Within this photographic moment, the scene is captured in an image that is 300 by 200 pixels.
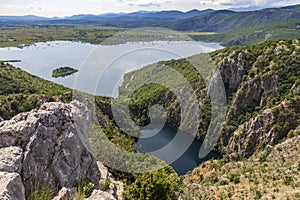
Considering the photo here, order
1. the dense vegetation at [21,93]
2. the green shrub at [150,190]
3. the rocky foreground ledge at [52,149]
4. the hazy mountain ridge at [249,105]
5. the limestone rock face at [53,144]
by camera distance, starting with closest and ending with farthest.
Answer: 1. the rocky foreground ledge at [52,149]
2. the limestone rock face at [53,144]
3. the green shrub at [150,190]
4. the hazy mountain ridge at [249,105]
5. the dense vegetation at [21,93]

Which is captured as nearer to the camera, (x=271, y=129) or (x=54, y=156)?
(x=54, y=156)

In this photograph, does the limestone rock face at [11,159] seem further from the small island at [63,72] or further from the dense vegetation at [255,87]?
the small island at [63,72]

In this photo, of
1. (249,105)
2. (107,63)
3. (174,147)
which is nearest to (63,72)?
(174,147)

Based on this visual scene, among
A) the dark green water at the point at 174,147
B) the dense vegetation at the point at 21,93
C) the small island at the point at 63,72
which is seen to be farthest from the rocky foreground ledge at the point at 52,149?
the small island at the point at 63,72

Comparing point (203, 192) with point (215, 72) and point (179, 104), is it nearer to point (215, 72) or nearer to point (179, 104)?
point (215, 72)

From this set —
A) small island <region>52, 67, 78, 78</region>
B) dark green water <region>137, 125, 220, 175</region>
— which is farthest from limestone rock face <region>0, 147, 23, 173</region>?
small island <region>52, 67, 78, 78</region>

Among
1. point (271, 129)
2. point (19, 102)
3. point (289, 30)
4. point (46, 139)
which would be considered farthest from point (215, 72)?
point (289, 30)
